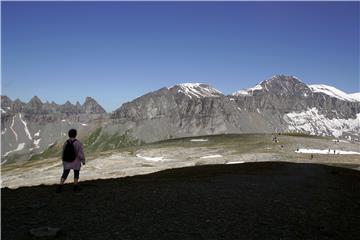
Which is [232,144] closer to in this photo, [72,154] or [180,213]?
[72,154]

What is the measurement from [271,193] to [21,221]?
15.7 m

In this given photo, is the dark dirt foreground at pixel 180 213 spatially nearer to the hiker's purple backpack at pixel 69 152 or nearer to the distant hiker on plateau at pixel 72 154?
the distant hiker on plateau at pixel 72 154

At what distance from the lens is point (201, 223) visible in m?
18.3

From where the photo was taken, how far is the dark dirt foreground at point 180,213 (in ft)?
55.9

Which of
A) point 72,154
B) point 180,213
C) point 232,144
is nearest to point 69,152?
point 72,154

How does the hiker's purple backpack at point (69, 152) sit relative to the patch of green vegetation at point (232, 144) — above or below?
above

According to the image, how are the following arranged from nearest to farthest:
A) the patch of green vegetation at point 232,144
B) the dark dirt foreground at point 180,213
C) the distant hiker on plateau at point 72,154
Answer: the dark dirt foreground at point 180,213
the distant hiker on plateau at point 72,154
the patch of green vegetation at point 232,144

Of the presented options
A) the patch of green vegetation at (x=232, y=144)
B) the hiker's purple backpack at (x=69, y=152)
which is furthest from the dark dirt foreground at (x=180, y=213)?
the patch of green vegetation at (x=232, y=144)

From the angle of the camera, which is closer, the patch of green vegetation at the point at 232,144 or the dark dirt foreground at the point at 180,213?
the dark dirt foreground at the point at 180,213

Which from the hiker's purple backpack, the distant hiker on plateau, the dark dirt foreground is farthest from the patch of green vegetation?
the hiker's purple backpack

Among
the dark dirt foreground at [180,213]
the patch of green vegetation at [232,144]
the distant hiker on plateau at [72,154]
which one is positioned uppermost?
the distant hiker on plateau at [72,154]

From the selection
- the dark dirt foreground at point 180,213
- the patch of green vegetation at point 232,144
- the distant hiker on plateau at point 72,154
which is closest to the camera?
the dark dirt foreground at point 180,213

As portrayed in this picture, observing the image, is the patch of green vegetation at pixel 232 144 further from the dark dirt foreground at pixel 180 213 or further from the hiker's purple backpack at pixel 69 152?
the hiker's purple backpack at pixel 69 152

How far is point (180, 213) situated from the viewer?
1980cm
